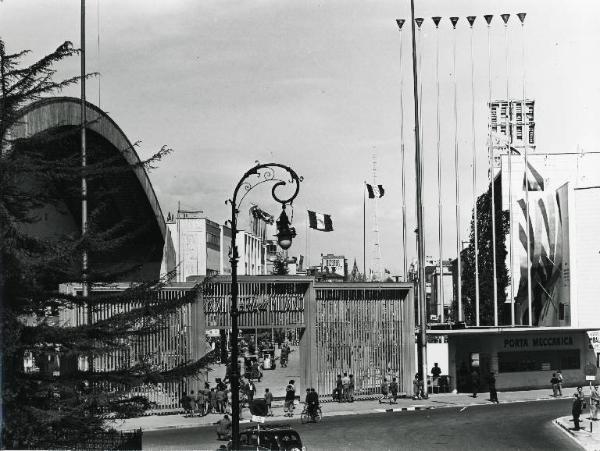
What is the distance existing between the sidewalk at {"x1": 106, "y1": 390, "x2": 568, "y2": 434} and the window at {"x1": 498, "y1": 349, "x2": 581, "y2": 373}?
122 cm

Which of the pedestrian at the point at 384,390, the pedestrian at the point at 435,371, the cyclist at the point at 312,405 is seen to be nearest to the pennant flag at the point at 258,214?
the cyclist at the point at 312,405

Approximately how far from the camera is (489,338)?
42125 mm

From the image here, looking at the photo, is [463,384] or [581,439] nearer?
[581,439]

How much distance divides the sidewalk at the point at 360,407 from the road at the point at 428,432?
1.16m

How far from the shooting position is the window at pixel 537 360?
140 feet

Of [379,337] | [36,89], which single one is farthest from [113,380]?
[379,337]

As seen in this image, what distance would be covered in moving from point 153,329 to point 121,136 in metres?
34.8

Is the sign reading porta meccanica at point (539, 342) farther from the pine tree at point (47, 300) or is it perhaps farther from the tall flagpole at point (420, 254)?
the pine tree at point (47, 300)

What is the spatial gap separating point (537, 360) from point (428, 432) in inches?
688

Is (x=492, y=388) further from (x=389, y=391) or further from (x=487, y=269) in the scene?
(x=487, y=269)

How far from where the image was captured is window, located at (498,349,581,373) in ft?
140

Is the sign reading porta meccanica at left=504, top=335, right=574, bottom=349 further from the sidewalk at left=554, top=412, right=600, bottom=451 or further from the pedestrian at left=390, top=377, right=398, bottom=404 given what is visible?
the sidewalk at left=554, top=412, right=600, bottom=451

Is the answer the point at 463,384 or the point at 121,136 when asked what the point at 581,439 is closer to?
the point at 463,384

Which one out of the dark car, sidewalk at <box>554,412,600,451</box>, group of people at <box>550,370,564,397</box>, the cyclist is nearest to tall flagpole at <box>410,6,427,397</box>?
group of people at <box>550,370,564,397</box>
